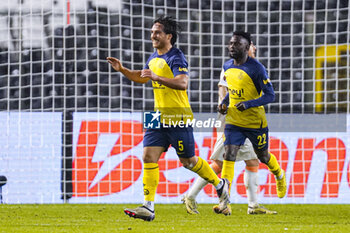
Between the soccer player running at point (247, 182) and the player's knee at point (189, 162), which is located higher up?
the player's knee at point (189, 162)

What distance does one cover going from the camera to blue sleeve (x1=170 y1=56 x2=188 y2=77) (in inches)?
225

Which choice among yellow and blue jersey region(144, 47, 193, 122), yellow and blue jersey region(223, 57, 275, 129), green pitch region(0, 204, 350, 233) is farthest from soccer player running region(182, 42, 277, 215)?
yellow and blue jersey region(144, 47, 193, 122)

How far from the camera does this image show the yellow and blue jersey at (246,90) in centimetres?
645

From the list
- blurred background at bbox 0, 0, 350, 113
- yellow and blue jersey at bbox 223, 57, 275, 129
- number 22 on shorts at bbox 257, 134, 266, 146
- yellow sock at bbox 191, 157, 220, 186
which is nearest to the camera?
yellow sock at bbox 191, 157, 220, 186

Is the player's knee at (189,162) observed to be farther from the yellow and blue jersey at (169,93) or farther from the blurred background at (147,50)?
the blurred background at (147,50)

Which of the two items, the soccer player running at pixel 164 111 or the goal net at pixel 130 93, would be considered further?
the goal net at pixel 130 93

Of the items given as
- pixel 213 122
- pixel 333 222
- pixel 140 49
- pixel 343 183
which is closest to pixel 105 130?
pixel 213 122

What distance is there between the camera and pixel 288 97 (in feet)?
34.1

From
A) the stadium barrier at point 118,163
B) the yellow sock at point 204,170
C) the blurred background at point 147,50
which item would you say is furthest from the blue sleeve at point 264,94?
the blurred background at point 147,50

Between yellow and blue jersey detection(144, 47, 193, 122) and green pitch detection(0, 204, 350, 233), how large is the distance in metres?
0.86

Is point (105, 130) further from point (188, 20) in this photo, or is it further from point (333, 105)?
point (333, 105)

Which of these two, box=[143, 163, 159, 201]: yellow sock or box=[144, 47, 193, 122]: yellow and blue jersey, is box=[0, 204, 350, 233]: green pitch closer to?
box=[143, 163, 159, 201]: yellow sock

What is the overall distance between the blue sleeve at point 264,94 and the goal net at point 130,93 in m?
2.48

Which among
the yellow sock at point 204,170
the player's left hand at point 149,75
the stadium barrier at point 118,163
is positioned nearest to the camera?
the player's left hand at point 149,75
